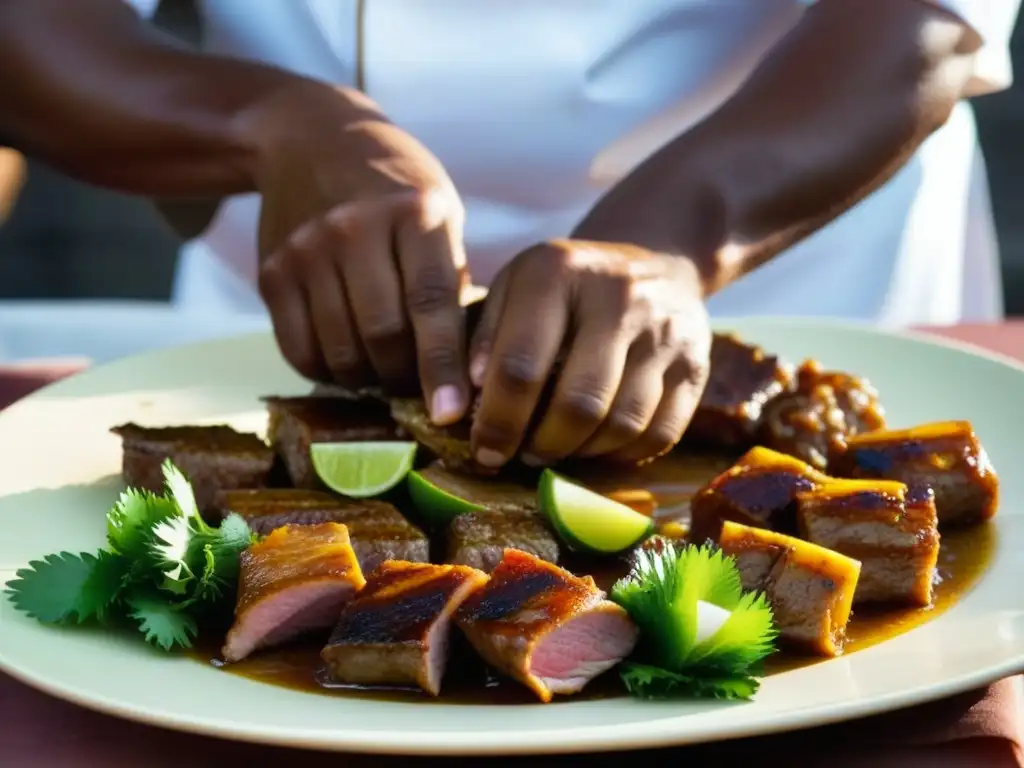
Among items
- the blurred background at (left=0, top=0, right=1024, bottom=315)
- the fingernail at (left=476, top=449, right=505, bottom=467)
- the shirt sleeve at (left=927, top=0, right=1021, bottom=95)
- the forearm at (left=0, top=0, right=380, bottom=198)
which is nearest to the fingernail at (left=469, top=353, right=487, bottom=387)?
the fingernail at (left=476, top=449, right=505, bottom=467)

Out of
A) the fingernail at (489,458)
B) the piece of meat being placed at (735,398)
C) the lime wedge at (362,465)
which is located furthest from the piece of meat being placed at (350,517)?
the piece of meat being placed at (735,398)

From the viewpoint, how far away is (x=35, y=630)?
71.4 inches

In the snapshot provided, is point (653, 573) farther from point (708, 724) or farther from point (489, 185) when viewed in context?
point (489, 185)

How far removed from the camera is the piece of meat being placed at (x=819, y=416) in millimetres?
2529

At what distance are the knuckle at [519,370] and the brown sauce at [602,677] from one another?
0.28 m

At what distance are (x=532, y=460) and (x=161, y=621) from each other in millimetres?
713

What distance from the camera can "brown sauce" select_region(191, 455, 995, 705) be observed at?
172 centimetres

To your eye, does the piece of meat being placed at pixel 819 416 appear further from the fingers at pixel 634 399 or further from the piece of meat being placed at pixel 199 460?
the piece of meat being placed at pixel 199 460

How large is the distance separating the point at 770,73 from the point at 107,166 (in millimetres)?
1515

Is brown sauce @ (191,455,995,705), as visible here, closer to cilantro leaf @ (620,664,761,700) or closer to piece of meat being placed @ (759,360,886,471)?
cilantro leaf @ (620,664,761,700)

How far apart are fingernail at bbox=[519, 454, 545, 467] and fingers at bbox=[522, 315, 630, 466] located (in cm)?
8

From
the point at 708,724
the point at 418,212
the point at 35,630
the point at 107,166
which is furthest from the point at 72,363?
the point at 708,724

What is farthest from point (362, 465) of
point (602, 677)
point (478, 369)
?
point (602, 677)

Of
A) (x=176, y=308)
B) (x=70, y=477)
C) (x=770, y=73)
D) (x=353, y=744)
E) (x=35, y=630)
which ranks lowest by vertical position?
(x=176, y=308)
